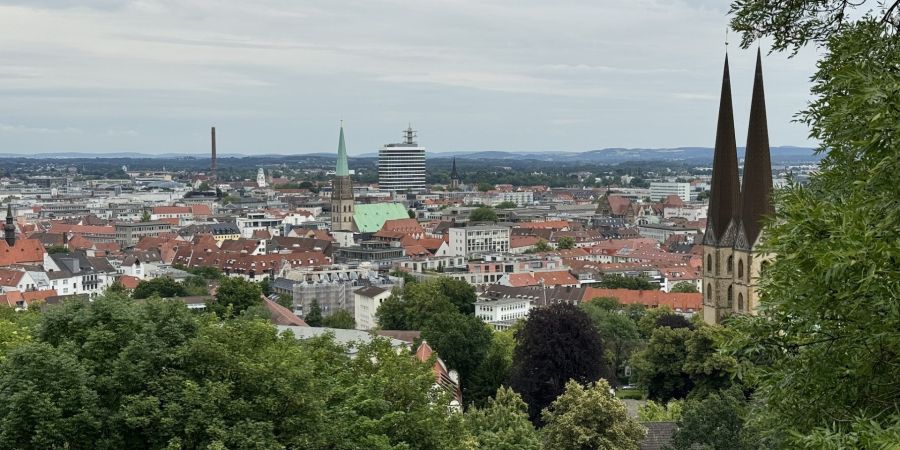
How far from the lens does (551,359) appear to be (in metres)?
42.7

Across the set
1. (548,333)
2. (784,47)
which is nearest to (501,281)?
(548,333)

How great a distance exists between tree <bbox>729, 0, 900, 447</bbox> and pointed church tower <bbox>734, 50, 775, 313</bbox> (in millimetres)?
31243

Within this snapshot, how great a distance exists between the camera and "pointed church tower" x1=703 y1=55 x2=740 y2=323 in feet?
149

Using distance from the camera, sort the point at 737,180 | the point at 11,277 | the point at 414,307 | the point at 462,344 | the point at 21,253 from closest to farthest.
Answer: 1. the point at 737,180
2. the point at 462,344
3. the point at 414,307
4. the point at 11,277
5. the point at 21,253

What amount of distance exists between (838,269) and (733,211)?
39.1 metres

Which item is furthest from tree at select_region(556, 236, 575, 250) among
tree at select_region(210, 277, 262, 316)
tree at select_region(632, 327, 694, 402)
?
tree at select_region(632, 327, 694, 402)

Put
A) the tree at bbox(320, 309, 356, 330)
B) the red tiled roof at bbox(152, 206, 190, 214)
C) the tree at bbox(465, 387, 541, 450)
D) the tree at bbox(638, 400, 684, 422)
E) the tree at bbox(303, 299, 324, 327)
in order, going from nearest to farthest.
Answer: the tree at bbox(465, 387, 541, 450)
the tree at bbox(638, 400, 684, 422)
the tree at bbox(320, 309, 356, 330)
the tree at bbox(303, 299, 324, 327)
the red tiled roof at bbox(152, 206, 190, 214)

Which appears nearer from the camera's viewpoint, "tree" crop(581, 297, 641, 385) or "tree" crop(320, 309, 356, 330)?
"tree" crop(581, 297, 641, 385)

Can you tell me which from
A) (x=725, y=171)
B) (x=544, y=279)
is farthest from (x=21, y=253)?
(x=725, y=171)

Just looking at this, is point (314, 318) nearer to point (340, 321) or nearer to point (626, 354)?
point (340, 321)

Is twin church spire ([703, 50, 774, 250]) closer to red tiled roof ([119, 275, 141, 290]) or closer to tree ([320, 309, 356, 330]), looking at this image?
tree ([320, 309, 356, 330])

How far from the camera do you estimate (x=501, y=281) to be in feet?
289

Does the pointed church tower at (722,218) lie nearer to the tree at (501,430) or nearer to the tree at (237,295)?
the tree at (501,430)

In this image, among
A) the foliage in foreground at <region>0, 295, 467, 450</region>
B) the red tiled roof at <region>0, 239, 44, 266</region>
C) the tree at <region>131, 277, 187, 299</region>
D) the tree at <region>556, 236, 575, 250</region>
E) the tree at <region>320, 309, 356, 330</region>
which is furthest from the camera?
the tree at <region>556, 236, 575, 250</region>
